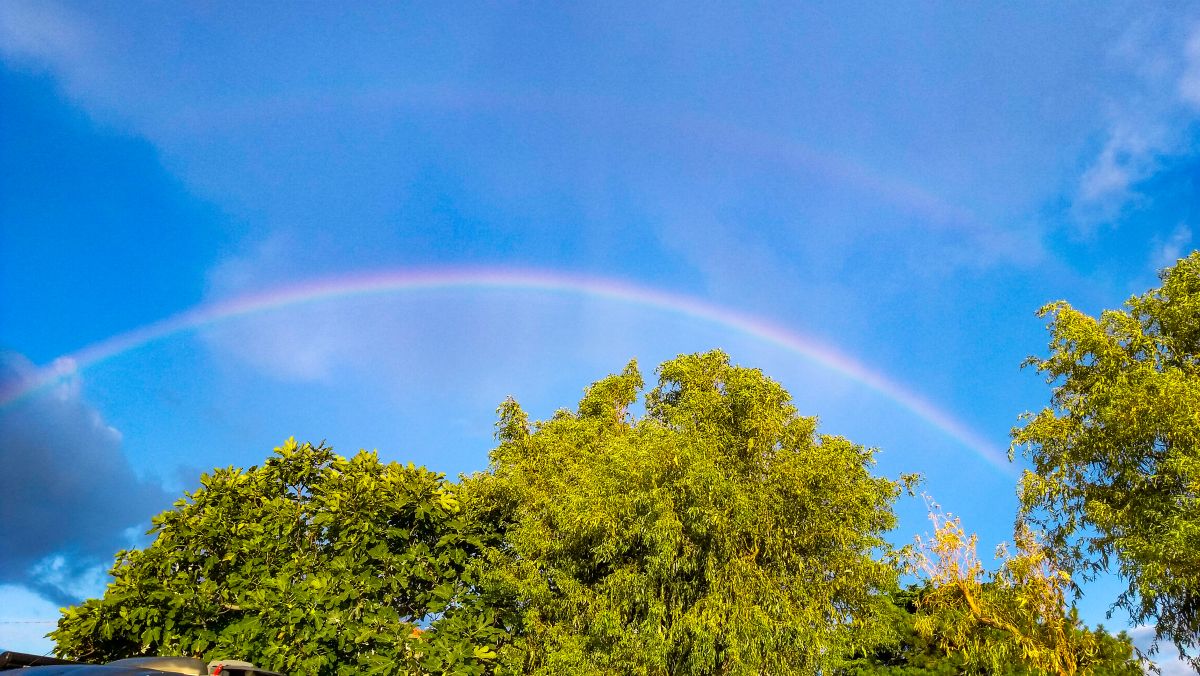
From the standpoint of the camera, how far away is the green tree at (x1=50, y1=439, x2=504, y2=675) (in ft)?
72.3

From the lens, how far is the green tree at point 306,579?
2205cm

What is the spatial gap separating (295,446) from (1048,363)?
23.8m

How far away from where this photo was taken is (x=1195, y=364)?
59.6 feet

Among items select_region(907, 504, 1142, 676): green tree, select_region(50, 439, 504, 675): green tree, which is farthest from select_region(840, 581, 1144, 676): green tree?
select_region(50, 439, 504, 675): green tree

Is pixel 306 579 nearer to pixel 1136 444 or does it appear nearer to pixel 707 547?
pixel 707 547

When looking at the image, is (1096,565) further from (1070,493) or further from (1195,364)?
(1195,364)

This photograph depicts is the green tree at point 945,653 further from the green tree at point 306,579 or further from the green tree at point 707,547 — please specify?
the green tree at point 306,579

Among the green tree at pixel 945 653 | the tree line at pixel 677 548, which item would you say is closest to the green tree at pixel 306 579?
the tree line at pixel 677 548

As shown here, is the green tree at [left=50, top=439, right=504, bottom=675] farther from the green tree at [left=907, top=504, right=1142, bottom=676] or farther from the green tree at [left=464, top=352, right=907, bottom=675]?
the green tree at [left=907, top=504, right=1142, bottom=676]

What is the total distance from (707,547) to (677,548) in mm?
905

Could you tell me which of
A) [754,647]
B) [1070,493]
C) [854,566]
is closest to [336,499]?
[754,647]

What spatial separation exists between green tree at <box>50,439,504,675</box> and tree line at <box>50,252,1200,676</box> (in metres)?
0.08

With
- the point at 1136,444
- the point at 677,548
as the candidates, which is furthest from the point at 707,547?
the point at 1136,444

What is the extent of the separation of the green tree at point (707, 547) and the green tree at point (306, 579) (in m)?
2.54
